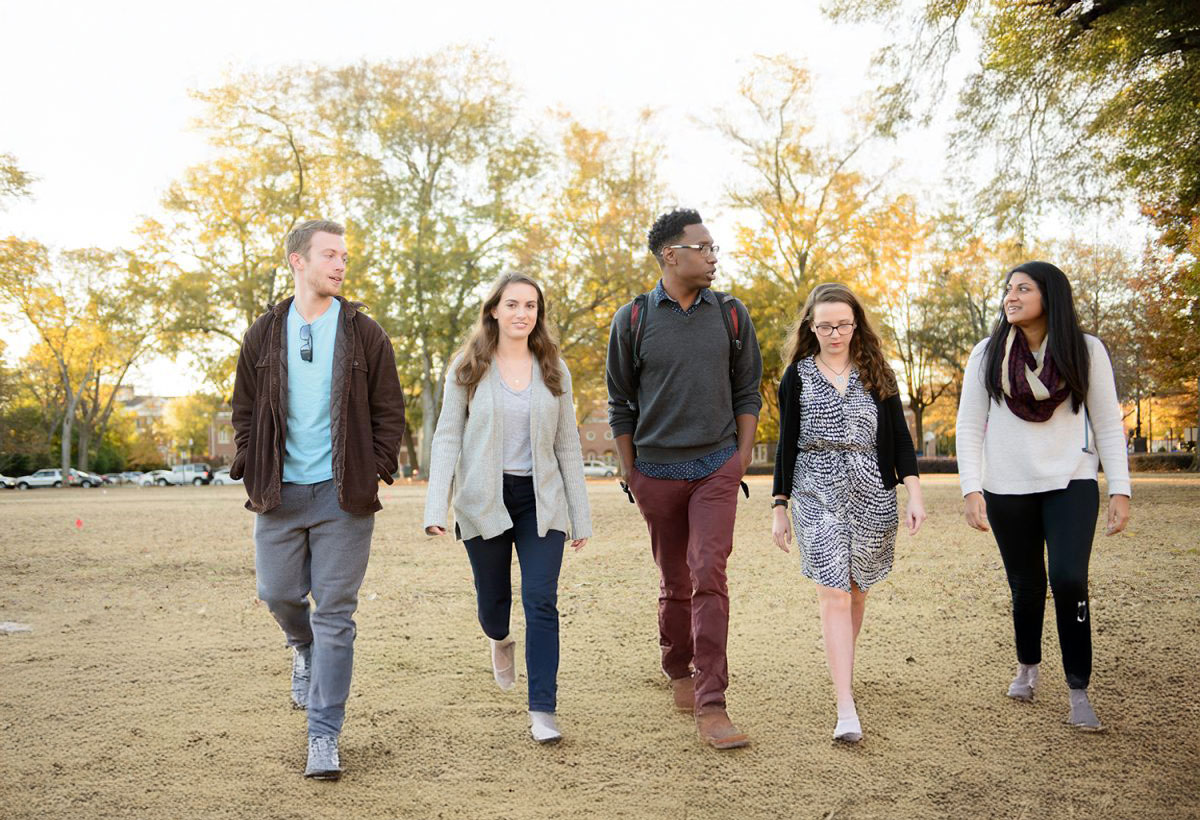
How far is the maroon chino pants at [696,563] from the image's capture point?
4.58m

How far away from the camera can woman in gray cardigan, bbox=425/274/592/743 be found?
15.1ft

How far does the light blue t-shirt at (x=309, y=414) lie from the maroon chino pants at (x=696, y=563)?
1.46 meters

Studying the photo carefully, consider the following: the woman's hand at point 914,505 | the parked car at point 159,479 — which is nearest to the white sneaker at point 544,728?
the woman's hand at point 914,505

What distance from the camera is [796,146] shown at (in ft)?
122

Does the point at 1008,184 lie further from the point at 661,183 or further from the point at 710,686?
the point at 661,183

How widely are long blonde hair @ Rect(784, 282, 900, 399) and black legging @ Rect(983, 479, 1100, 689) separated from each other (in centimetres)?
76

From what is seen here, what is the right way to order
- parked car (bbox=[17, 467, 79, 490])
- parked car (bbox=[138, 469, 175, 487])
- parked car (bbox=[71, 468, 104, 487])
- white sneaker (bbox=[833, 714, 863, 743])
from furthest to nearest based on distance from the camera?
parked car (bbox=[138, 469, 175, 487]), parked car (bbox=[71, 468, 104, 487]), parked car (bbox=[17, 467, 79, 490]), white sneaker (bbox=[833, 714, 863, 743])

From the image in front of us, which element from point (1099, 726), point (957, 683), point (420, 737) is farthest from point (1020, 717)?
point (420, 737)

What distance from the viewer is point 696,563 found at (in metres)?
4.70

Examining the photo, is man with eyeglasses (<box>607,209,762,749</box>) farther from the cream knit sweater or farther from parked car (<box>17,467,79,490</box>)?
parked car (<box>17,467,79,490</box>)

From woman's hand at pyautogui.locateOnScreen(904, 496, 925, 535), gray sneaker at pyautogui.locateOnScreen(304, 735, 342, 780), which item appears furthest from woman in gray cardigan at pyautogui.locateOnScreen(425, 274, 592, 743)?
woman's hand at pyautogui.locateOnScreen(904, 496, 925, 535)

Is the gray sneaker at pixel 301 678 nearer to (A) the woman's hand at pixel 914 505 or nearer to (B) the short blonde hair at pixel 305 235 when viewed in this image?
(B) the short blonde hair at pixel 305 235

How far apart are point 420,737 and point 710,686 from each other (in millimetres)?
1271

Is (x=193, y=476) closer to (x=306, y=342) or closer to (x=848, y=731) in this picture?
(x=306, y=342)
